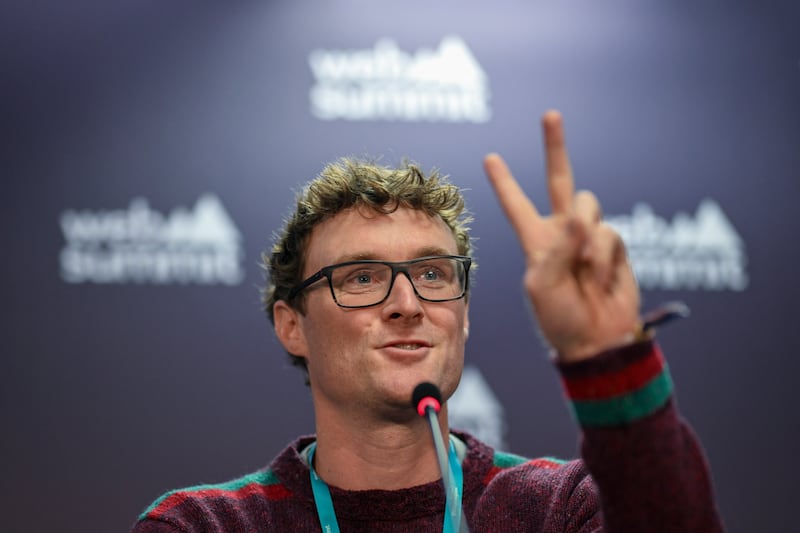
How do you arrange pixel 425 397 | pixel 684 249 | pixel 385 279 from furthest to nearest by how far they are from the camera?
1. pixel 684 249
2. pixel 385 279
3. pixel 425 397

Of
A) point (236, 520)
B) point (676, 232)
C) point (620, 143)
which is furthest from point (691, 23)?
point (236, 520)

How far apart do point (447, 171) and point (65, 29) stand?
1416mm

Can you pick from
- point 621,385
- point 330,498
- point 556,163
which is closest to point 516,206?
point 556,163

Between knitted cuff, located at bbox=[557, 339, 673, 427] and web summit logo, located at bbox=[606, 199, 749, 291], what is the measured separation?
2.22 meters

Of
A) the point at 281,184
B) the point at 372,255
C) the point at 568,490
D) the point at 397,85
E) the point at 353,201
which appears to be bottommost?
the point at 568,490

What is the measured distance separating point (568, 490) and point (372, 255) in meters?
0.60

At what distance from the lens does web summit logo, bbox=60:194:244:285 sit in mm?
3055

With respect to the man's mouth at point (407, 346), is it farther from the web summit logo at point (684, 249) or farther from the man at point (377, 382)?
the web summit logo at point (684, 249)

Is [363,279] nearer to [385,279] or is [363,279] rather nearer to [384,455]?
[385,279]

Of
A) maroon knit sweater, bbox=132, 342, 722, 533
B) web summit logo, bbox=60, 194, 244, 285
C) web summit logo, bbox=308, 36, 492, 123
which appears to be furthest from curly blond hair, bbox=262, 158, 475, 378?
web summit logo, bbox=308, 36, 492, 123

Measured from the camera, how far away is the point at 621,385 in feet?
3.80

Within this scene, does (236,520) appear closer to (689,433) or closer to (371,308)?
(371,308)

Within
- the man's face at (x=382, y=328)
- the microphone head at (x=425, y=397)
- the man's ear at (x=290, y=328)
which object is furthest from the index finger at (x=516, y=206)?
the man's ear at (x=290, y=328)

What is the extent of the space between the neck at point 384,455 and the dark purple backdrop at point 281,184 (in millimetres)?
1224
